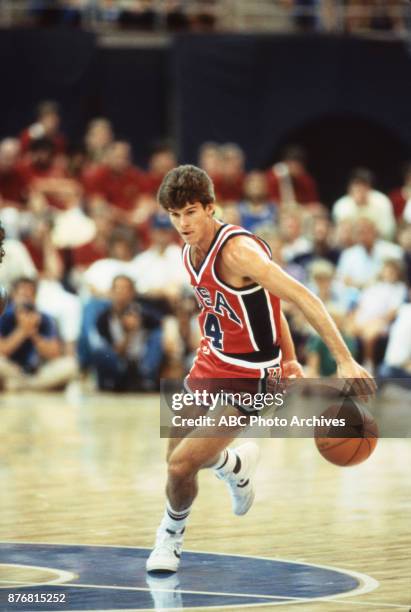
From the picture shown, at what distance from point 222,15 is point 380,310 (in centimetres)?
691

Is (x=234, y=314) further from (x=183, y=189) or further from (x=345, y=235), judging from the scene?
(x=345, y=235)

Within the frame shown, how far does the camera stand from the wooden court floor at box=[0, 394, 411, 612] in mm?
7387

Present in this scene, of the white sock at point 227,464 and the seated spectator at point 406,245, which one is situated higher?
the seated spectator at point 406,245

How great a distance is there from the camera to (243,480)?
760 cm

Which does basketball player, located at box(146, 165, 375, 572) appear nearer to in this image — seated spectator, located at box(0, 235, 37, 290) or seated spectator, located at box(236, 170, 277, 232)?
seated spectator, located at box(0, 235, 37, 290)

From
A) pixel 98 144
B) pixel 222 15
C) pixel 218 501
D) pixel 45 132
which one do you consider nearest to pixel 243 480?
pixel 218 501

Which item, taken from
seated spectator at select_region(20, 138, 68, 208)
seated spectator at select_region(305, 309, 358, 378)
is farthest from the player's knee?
seated spectator at select_region(20, 138, 68, 208)

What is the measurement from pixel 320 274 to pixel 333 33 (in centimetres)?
603

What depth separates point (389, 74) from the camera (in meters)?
21.6

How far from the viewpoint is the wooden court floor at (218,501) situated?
739 centimetres

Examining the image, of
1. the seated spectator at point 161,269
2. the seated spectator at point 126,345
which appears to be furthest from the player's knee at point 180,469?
the seated spectator at point 161,269

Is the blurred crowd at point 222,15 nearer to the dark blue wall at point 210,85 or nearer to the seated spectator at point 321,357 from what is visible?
the dark blue wall at point 210,85

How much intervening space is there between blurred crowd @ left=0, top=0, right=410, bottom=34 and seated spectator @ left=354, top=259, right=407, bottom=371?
20.7 feet

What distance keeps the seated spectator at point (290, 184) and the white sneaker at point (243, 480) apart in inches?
456
